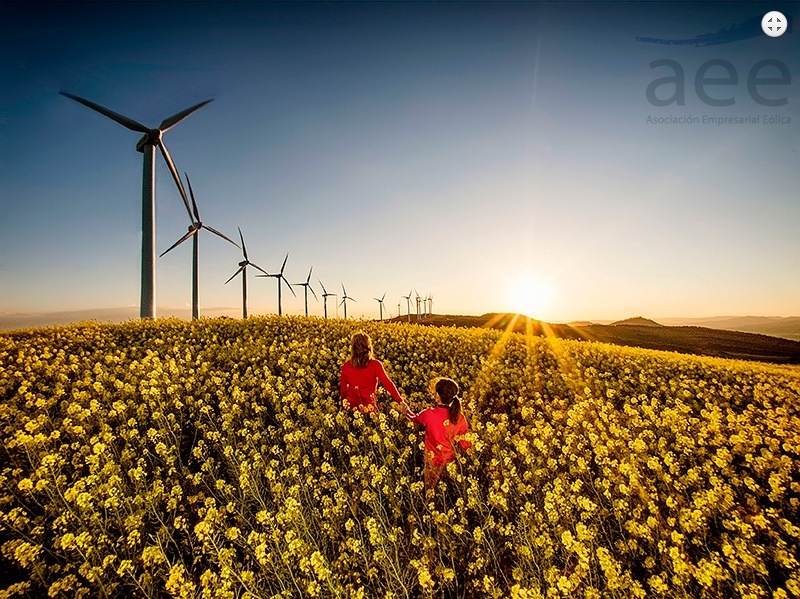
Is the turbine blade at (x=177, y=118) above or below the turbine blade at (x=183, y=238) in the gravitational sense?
above

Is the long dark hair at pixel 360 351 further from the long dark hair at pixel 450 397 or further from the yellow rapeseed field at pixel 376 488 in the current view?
the long dark hair at pixel 450 397

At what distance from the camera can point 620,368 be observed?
14664mm

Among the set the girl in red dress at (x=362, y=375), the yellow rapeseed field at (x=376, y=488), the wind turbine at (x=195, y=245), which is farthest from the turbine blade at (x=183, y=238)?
the girl in red dress at (x=362, y=375)

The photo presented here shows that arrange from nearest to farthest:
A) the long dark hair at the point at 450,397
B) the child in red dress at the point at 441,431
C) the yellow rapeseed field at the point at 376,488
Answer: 1. the yellow rapeseed field at the point at 376,488
2. the child in red dress at the point at 441,431
3. the long dark hair at the point at 450,397

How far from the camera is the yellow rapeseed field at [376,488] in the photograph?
519cm

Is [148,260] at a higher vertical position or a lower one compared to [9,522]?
higher

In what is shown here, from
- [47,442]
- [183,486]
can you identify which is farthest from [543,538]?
[47,442]

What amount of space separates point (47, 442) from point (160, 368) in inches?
128

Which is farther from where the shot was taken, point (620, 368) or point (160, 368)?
point (620, 368)

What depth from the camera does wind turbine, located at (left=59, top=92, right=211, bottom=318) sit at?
22875 millimetres

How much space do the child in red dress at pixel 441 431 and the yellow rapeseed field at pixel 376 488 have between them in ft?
0.97

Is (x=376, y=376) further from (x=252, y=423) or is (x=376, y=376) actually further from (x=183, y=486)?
(x=183, y=486)

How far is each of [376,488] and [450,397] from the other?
198cm

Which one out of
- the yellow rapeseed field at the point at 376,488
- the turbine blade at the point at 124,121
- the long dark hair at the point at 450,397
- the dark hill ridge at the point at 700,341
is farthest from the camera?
the dark hill ridge at the point at 700,341
